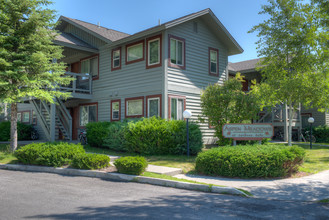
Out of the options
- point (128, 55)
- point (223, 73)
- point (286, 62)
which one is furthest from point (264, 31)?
point (128, 55)

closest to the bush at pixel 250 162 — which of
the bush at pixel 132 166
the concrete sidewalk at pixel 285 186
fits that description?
the concrete sidewalk at pixel 285 186

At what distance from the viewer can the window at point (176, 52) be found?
16427 millimetres

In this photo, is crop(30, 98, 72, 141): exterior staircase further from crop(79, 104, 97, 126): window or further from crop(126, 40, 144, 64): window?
crop(126, 40, 144, 64): window

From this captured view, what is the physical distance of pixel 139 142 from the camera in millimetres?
13688

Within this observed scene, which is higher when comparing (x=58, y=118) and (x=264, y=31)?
(x=264, y=31)

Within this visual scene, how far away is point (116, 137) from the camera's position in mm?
14750

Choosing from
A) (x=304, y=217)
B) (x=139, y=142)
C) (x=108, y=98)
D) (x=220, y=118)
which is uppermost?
(x=108, y=98)

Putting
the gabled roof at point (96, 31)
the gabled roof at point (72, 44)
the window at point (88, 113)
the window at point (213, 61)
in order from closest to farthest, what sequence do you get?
the gabled roof at point (72, 44), the gabled roof at point (96, 31), the window at point (213, 61), the window at point (88, 113)

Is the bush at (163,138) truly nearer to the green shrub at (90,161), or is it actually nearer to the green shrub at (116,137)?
the green shrub at (116,137)

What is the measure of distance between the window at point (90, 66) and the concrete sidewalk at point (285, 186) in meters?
12.7

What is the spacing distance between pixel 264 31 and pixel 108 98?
33.1 ft

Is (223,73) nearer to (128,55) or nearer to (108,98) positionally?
(128,55)

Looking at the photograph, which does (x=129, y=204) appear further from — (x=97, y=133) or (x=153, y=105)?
(x=153, y=105)

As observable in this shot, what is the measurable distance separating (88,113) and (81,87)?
1.90 meters
